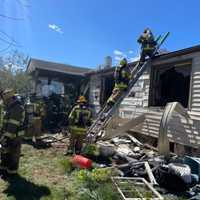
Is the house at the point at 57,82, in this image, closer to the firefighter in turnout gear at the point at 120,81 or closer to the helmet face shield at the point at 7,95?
the firefighter in turnout gear at the point at 120,81

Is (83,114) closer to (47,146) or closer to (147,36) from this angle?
(47,146)

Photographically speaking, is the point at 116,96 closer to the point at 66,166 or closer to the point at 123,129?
the point at 123,129

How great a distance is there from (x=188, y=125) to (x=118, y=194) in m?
4.82

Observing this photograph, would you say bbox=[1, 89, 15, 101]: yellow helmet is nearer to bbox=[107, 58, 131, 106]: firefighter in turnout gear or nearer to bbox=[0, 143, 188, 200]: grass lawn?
bbox=[0, 143, 188, 200]: grass lawn

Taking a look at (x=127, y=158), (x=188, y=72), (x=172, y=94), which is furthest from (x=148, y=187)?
(x=172, y=94)

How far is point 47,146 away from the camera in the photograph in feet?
35.7

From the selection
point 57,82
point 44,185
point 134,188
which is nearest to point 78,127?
point 44,185

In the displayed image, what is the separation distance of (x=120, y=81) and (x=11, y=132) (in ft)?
21.2

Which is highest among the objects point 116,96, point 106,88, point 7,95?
point 106,88

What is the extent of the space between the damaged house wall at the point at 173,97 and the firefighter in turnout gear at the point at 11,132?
5.35m

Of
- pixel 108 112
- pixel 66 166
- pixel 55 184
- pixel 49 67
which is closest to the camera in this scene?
pixel 55 184

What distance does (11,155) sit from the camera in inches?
264

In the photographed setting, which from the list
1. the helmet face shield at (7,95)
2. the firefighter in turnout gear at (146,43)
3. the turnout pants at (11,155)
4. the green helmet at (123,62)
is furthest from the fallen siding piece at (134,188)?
the green helmet at (123,62)

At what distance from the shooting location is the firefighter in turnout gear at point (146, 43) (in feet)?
38.9
